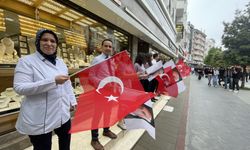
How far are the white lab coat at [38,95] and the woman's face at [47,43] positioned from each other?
7 cm

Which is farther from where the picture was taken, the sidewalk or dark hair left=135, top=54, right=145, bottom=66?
dark hair left=135, top=54, right=145, bottom=66

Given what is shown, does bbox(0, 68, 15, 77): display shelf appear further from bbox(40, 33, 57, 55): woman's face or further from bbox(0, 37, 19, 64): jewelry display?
bbox(40, 33, 57, 55): woman's face

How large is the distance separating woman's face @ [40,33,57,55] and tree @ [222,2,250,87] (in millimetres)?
19532

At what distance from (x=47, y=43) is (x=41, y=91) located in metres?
0.46

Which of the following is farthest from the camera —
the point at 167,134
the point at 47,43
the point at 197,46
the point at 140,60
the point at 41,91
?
the point at 197,46

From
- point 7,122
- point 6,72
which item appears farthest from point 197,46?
point 7,122

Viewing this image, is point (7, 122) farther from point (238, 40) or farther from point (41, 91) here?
point (238, 40)

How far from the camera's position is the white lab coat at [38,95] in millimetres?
2047

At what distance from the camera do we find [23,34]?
4.87 m

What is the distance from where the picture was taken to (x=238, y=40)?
63.8 ft

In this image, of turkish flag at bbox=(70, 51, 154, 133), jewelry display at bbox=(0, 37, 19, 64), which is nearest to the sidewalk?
turkish flag at bbox=(70, 51, 154, 133)

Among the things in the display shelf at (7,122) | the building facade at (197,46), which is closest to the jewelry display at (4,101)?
the display shelf at (7,122)

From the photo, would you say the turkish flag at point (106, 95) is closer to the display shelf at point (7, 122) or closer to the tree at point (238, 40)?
the display shelf at point (7, 122)

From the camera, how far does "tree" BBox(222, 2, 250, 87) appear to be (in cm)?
1903
